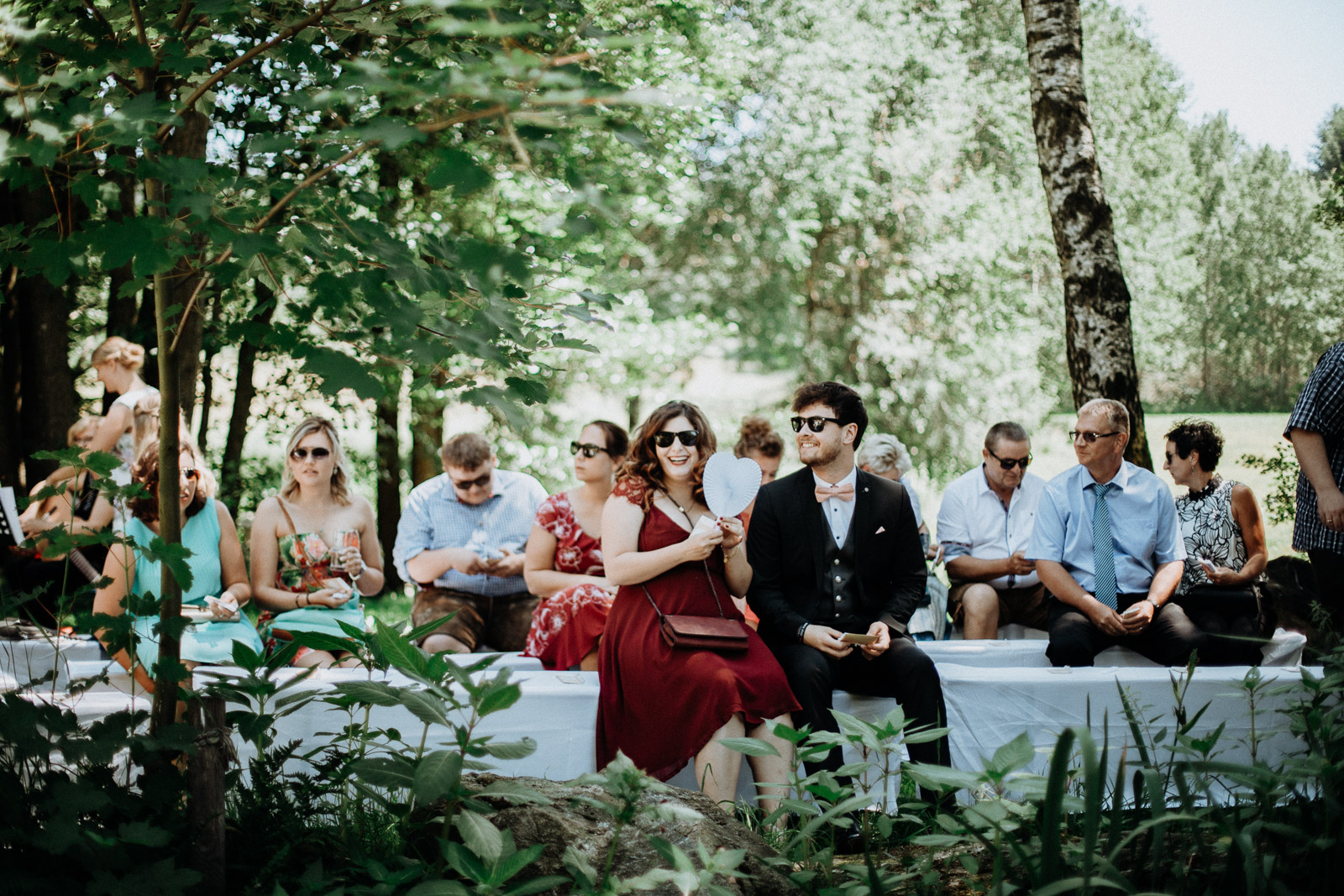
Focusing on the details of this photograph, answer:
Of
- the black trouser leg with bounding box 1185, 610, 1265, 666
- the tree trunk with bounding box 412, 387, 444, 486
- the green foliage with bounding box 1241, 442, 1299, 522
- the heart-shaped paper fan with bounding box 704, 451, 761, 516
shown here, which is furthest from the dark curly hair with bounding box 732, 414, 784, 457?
the tree trunk with bounding box 412, 387, 444, 486

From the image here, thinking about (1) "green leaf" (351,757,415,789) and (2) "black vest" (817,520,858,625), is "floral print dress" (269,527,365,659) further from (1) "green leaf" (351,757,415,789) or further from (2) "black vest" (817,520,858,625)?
(1) "green leaf" (351,757,415,789)

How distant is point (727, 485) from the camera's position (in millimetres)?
3807

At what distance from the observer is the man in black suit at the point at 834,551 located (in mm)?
4195

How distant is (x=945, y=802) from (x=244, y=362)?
8.66 metres

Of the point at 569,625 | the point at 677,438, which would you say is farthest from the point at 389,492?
the point at 677,438

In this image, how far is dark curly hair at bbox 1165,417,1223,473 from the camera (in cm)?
514

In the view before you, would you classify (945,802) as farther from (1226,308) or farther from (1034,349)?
(1226,308)

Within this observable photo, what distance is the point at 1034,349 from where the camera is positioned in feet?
50.9

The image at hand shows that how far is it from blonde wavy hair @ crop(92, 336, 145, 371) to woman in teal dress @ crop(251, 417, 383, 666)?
260cm

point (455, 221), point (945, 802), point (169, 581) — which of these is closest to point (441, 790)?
point (169, 581)

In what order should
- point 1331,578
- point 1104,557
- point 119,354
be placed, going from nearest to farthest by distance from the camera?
point 1331,578, point 1104,557, point 119,354

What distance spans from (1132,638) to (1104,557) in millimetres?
391

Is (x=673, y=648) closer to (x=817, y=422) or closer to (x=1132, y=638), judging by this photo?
(x=817, y=422)

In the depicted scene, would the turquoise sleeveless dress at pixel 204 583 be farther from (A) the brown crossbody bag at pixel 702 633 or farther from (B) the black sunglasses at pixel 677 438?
(B) the black sunglasses at pixel 677 438
